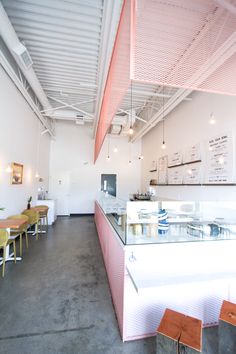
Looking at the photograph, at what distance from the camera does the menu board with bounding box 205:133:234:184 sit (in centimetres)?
329

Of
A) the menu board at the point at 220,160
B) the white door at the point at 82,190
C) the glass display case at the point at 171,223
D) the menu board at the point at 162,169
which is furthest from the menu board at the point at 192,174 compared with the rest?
the white door at the point at 82,190

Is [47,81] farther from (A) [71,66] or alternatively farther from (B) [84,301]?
(B) [84,301]

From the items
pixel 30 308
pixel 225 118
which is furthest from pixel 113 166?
pixel 30 308

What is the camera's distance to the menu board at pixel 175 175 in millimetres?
5122

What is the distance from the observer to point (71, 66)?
13.8ft

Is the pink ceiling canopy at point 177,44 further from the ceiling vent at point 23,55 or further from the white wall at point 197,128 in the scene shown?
the ceiling vent at point 23,55

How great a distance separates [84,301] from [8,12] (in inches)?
182

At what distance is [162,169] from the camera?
21.1 feet

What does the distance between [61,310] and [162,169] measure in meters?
5.23

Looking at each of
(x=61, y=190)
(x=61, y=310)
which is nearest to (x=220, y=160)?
(x=61, y=310)

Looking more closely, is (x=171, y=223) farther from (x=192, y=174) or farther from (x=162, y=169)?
(x=162, y=169)

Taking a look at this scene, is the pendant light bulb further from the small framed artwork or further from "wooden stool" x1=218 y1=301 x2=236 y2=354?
the small framed artwork

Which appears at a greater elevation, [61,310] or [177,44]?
[177,44]

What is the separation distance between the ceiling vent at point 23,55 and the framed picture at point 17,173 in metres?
2.27
